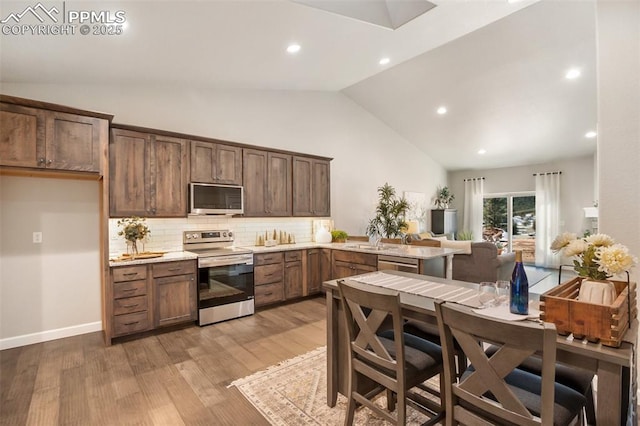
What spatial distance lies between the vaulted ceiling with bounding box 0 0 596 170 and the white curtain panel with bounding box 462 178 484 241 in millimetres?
2133

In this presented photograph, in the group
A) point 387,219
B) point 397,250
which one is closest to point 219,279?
point 397,250

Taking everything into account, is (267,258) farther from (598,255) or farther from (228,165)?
(598,255)

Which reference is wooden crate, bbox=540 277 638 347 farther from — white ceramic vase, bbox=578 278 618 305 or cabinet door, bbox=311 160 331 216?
cabinet door, bbox=311 160 331 216

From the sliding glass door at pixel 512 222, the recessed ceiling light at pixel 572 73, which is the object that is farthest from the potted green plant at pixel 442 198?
the recessed ceiling light at pixel 572 73

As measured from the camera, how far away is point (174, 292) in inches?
143

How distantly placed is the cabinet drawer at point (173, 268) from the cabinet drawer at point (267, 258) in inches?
35.2

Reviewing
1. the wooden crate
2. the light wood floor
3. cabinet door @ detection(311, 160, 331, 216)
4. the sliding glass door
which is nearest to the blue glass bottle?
the wooden crate

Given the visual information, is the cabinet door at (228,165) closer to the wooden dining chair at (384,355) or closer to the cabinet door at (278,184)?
the cabinet door at (278,184)

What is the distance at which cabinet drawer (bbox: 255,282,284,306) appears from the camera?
4.38 m

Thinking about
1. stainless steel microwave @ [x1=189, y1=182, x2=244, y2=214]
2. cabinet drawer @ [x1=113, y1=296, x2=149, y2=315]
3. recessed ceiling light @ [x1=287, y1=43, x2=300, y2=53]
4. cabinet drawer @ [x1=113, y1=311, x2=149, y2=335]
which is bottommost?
cabinet drawer @ [x1=113, y1=311, x2=149, y2=335]

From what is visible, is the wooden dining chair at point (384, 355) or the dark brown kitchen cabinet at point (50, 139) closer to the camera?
the wooden dining chair at point (384, 355)

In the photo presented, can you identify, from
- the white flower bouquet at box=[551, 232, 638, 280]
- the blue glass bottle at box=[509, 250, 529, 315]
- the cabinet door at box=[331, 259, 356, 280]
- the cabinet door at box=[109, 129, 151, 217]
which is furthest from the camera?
the cabinet door at box=[331, 259, 356, 280]

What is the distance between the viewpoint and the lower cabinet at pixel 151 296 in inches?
129

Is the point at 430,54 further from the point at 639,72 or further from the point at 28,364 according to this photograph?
the point at 28,364
